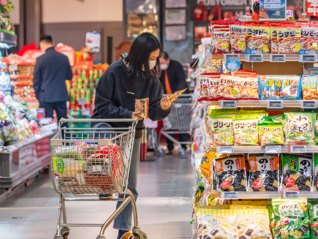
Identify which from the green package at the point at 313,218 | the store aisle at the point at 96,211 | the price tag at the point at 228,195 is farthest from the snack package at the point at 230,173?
the store aisle at the point at 96,211

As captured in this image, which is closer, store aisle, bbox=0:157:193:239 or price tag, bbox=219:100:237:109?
price tag, bbox=219:100:237:109

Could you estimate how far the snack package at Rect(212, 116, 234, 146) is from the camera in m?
4.23

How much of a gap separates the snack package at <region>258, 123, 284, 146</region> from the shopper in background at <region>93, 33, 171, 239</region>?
0.72m

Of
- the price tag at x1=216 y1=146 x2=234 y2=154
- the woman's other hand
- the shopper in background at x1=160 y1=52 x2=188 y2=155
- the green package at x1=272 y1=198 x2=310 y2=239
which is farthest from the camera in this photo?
the shopper in background at x1=160 y1=52 x2=188 y2=155

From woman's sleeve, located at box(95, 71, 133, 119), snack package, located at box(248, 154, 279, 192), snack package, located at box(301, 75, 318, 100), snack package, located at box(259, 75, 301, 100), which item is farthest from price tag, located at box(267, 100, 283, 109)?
woman's sleeve, located at box(95, 71, 133, 119)

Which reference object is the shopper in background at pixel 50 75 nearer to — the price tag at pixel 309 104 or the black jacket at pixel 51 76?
the black jacket at pixel 51 76

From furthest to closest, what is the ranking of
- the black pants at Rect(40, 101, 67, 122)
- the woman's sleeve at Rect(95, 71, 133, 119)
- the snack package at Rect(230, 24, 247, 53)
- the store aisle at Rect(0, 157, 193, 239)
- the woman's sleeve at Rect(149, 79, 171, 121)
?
1. the black pants at Rect(40, 101, 67, 122)
2. the store aisle at Rect(0, 157, 193, 239)
3. the woman's sleeve at Rect(149, 79, 171, 121)
4. the woman's sleeve at Rect(95, 71, 133, 119)
5. the snack package at Rect(230, 24, 247, 53)

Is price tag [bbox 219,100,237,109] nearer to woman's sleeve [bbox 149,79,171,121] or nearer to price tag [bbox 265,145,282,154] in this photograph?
price tag [bbox 265,145,282,154]

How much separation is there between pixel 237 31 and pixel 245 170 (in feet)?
3.17

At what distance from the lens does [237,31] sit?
4.38 m

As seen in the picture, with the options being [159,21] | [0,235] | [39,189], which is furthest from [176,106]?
[0,235]

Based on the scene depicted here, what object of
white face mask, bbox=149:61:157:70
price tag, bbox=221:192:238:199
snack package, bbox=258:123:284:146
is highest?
white face mask, bbox=149:61:157:70

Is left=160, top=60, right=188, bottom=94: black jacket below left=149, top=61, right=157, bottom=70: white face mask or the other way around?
below

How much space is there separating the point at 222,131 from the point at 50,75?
6852 mm
